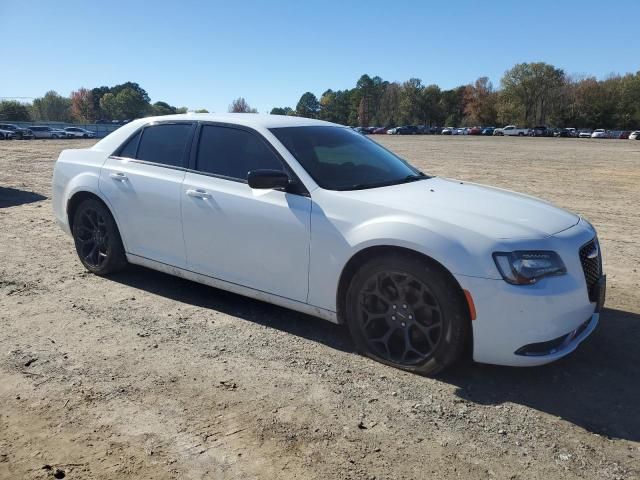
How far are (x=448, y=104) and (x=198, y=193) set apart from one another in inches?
4914

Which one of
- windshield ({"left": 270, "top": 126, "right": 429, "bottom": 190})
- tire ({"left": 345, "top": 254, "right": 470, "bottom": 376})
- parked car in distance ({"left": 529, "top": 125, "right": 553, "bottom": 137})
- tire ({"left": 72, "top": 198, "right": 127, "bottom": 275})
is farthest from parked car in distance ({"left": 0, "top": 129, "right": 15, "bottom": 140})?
parked car in distance ({"left": 529, "top": 125, "right": 553, "bottom": 137})

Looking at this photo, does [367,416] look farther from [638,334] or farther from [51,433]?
[638,334]

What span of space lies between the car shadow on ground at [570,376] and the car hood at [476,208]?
95cm

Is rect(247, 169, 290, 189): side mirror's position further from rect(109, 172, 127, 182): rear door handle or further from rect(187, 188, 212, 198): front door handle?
rect(109, 172, 127, 182): rear door handle

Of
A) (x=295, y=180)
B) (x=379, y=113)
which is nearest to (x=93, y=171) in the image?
(x=295, y=180)

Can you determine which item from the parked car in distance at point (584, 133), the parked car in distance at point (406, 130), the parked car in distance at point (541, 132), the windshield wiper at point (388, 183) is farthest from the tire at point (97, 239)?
the parked car in distance at point (406, 130)

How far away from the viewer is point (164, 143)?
488cm

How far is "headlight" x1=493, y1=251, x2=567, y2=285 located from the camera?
309 cm

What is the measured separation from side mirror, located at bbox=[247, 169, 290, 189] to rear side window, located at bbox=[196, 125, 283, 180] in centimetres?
23

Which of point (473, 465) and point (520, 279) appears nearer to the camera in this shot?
point (473, 465)

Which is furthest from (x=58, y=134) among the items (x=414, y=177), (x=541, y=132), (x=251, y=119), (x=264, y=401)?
(x=541, y=132)

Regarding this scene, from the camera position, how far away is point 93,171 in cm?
521

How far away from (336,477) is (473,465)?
680 mm

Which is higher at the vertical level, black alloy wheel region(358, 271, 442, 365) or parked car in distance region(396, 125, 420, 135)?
parked car in distance region(396, 125, 420, 135)
